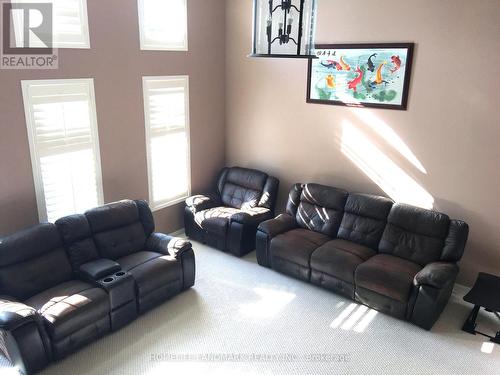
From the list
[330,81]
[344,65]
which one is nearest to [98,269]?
[330,81]

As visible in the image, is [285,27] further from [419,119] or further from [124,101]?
[124,101]

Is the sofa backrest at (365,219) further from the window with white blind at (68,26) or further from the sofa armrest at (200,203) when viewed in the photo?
the window with white blind at (68,26)

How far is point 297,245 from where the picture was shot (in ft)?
14.1

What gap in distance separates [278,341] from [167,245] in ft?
4.94

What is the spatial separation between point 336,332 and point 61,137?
3.23 metres

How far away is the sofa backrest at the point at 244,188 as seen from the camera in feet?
17.1

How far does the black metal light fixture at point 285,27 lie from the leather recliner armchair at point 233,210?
2.54m

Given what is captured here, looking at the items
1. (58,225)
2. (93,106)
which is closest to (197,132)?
(93,106)

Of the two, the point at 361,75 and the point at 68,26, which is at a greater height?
the point at 68,26

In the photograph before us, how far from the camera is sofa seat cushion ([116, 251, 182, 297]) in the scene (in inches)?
144

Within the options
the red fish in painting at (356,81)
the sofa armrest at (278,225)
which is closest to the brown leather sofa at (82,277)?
the sofa armrest at (278,225)

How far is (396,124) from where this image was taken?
4.34 m

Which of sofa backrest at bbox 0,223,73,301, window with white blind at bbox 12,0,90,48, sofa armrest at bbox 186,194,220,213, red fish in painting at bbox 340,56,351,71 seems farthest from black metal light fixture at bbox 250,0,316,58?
sofa armrest at bbox 186,194,220,213

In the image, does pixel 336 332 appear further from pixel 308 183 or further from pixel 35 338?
pixel 35 338
